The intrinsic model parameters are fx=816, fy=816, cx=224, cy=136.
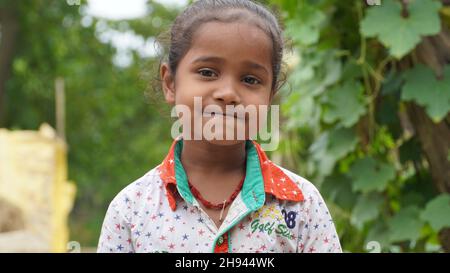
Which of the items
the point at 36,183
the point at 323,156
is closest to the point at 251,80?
the point at 323,156

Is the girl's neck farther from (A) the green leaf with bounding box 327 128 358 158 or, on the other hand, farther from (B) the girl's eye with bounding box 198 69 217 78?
(A) the green leaf with bounding box 327 128 358 158

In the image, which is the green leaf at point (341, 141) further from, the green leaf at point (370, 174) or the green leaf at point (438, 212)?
the green leaf at point (438, 212)

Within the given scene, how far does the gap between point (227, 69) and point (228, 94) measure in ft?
0.17

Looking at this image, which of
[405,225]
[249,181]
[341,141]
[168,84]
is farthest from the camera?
[341,141]

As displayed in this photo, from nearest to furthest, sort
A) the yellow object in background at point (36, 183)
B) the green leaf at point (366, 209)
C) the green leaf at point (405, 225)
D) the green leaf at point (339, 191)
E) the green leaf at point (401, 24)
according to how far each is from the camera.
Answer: the green leaf at point (401, 24), the green leaf at point (405, 225), the green leaf at point (366, 209), the green leaf at point (339, 191), the yellow object in background at point (36, 183)

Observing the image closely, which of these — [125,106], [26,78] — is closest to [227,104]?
[26,78]

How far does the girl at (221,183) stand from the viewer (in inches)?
55.2

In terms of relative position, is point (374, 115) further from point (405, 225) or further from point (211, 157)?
point (211, 157)

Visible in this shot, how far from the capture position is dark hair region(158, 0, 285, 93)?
4.79ft

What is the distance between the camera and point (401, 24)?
252 centimetres

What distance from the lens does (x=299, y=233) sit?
145 cm

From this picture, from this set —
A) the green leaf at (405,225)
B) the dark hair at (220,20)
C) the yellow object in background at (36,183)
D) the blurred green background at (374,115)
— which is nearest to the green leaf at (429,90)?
the blurred green background at (374,115)

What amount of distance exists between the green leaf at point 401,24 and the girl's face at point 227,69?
112 centimetres

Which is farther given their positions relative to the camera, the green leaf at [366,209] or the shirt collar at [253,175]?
the green leaf at [366,209]
